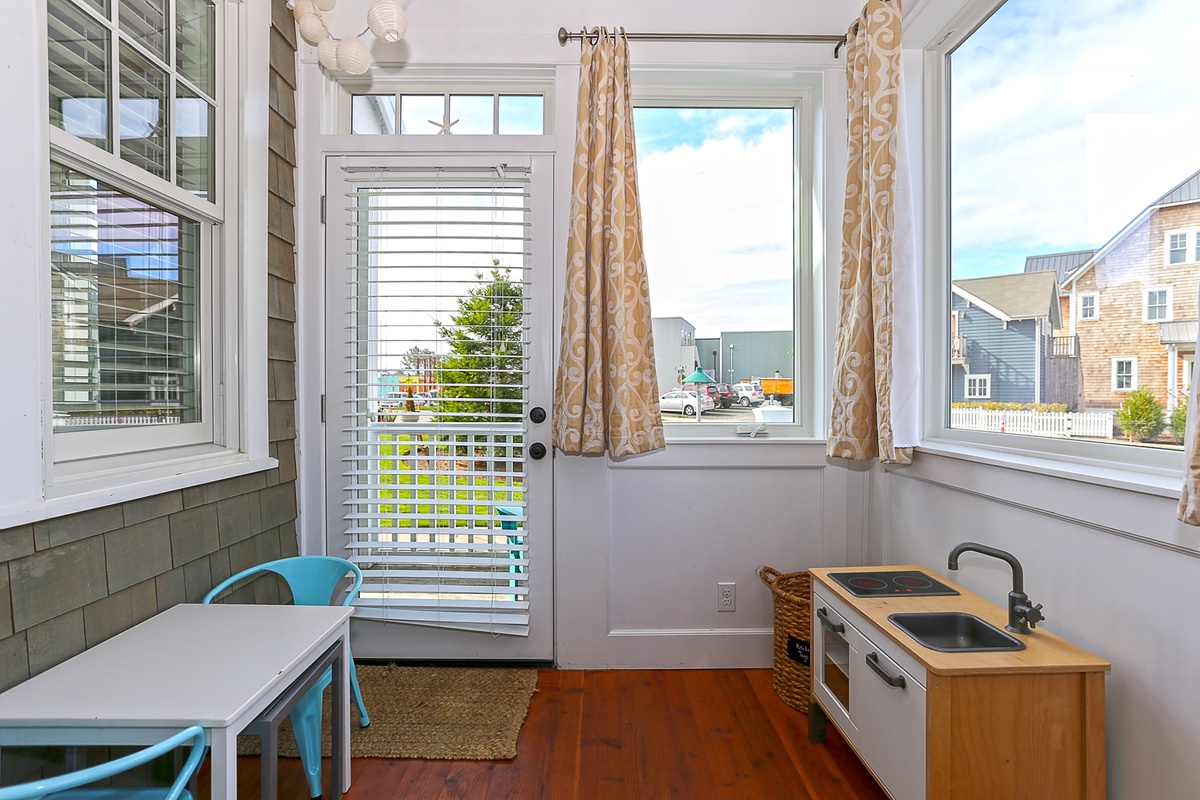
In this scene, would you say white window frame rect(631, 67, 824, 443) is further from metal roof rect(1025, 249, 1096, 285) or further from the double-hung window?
metal roof rect(1025, 249, 1096, 285)

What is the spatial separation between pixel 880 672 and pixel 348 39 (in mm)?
2397

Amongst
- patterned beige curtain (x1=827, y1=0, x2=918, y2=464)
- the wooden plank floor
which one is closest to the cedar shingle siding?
patterned beige curtain (x1=827, y1=0, x2=918, y2=464)

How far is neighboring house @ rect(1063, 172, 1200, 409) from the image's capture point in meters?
1.26

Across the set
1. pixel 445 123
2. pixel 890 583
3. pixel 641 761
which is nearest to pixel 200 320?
pixel 445 123

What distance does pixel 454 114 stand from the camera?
2438mm

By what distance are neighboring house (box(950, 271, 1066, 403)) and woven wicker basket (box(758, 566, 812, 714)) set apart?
0.83 meters

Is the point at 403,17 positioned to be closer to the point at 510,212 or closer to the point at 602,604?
the point at 510,212

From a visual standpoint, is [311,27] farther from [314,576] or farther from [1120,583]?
[1120,583]

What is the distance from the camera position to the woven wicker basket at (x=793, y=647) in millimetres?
2098

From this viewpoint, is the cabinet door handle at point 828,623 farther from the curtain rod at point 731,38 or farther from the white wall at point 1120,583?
the curtain rod at point 731,38

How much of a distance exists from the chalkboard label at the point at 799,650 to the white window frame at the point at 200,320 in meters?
1.87

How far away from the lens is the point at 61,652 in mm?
1274

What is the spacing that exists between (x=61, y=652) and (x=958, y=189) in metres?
2.68

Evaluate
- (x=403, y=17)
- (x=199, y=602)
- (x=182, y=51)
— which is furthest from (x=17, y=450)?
(x=403, y=17)
